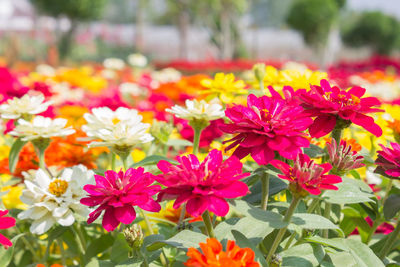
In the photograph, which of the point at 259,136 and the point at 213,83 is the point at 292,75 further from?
the point at 259,136

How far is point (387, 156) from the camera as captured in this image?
0.69 metres

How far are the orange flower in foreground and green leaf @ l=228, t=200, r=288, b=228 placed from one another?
6cm

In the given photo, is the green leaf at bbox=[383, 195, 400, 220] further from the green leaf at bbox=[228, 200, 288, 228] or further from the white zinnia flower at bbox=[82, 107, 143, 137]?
the white zinnia flower at bbox=[82, 107, 143, 137]

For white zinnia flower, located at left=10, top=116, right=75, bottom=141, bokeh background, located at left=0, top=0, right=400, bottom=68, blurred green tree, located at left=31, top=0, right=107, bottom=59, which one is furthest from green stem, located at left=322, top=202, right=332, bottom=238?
blurred green tree, located at left=31, top=0, right=107, bottom=59

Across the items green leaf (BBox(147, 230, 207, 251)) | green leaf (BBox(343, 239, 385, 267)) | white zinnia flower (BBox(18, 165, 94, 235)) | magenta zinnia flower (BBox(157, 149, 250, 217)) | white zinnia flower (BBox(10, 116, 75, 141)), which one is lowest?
green leaf (BBox(343, 239, 385, 267))

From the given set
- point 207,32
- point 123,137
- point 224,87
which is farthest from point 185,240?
point 207,32

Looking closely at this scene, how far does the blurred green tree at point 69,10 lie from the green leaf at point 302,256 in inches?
438

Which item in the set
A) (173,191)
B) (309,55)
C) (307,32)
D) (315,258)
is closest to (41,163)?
(173,191)

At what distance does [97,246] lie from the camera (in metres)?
0.92

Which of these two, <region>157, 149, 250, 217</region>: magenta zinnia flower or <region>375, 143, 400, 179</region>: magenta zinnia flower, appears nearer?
<region>157, 149, 250, 217</region>: magenta zinnia flower

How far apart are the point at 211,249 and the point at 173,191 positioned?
95 millimetres

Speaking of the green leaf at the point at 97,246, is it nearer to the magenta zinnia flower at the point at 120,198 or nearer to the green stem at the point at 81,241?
the green stem at the point at 81,241

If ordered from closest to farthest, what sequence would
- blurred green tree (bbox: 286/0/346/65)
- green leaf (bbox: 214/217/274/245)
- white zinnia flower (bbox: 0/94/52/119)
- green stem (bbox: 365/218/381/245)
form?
green leaf (bbox: 214/217/274/245) → green stem (bbox: 365/218/381/245) → white zinnia flower (bbox: 0/94/52/119) → blurred green tree (bbox: 286/0/346/65)

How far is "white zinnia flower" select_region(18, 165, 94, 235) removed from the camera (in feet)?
2.53
